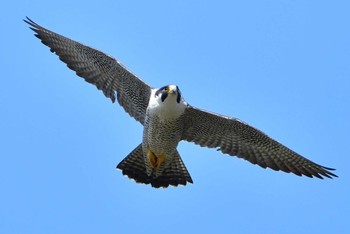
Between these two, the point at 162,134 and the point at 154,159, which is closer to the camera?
the point at 162,134

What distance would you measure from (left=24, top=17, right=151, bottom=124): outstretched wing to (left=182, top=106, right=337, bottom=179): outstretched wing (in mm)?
972

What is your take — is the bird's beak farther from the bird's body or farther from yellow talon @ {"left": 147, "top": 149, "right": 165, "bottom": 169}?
yellow talon @ {"left": 147, "top": 149, "right": 165, "bottom": 169}

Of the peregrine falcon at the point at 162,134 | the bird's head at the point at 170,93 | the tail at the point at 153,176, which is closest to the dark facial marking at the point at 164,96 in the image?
the bird's head at the point at 170,93

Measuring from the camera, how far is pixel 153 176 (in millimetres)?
13719

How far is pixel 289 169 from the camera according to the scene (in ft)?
43.3

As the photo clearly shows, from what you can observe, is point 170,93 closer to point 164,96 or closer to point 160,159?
point 164,96

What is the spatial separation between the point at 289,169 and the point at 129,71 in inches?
129

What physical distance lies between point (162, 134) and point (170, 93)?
866 millimetres

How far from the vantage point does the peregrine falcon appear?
12844 millimetres

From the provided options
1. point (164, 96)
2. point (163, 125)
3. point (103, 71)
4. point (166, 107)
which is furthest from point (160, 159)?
point (103, 71)

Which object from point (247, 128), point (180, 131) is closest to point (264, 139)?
point (247, 128)

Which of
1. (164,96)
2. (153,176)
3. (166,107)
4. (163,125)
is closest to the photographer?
(164,96)

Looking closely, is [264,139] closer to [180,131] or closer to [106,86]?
[180,131]

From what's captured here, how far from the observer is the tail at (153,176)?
44.8 ft
